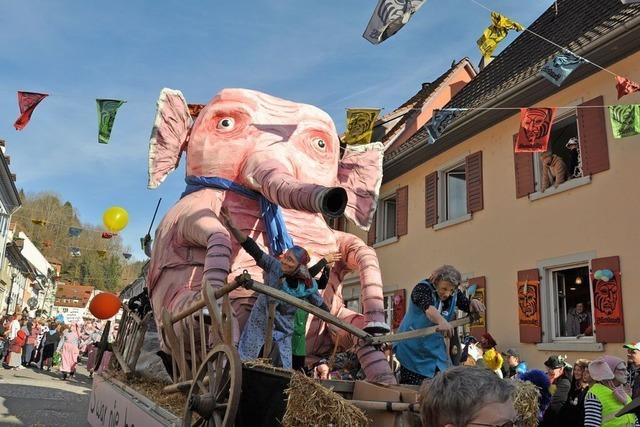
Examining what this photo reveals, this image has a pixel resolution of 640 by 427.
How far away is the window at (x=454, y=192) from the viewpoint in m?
11.9

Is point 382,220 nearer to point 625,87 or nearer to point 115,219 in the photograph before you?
point 115,219

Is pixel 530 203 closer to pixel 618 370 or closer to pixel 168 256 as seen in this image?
pixel 618 370

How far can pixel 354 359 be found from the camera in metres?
4.88

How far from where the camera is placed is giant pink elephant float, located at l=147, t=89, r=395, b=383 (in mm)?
4488

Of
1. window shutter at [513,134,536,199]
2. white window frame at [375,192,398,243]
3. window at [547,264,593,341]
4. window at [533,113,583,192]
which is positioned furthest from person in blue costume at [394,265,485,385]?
white window frame at [375,192,398,243]

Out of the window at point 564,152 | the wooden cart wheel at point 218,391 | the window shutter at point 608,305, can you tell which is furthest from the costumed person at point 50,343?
the wooden cart wheel at point 218,391

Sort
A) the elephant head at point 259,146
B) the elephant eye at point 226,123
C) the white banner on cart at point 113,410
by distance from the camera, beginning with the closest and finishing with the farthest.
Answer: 1. the white banner on cart at point 113,410
2. the elephant head at point 259,146
3. the elephant eye at point 226,123

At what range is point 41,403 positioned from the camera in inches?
347

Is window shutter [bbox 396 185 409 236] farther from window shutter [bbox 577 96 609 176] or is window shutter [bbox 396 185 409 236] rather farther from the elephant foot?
the elephant foot

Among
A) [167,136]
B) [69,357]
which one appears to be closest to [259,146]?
[167,136]

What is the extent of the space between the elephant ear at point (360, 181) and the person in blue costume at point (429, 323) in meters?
1.91

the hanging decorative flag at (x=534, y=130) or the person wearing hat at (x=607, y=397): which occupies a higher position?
the hanging decorative flag at (x=534, y=130)

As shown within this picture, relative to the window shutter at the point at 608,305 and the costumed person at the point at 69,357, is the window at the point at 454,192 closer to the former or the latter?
the window shutter at the point at 608,305

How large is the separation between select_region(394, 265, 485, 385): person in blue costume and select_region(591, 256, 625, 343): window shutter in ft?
14.4
